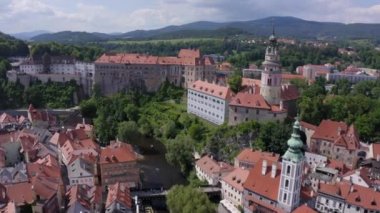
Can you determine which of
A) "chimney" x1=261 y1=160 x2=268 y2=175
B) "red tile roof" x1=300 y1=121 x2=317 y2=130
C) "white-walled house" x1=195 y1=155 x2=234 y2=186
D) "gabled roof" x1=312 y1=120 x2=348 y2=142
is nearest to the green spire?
"chimney" x1=261 y1=160 x2=268 y2=175

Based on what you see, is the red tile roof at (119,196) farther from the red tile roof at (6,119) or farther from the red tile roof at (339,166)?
the red tile roof at (6,119)

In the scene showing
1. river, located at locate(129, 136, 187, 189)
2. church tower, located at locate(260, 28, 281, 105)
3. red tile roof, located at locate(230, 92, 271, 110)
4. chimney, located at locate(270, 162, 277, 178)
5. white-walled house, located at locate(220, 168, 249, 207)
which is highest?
church tower, located at locate(260, 28, 281, 105)

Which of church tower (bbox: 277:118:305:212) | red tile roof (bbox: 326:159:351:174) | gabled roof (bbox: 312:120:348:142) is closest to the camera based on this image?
church tower (bbox: 277:118:305:212)

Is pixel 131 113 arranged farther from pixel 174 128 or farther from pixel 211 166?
pixel 211 166

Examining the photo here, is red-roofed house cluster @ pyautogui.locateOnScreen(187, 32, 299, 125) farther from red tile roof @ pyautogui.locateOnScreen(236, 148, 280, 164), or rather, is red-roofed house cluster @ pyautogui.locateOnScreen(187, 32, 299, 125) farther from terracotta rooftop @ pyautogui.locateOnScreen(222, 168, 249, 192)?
terracotta rooftop @ pyautogui.locateOnScreen(222, 168, 249, 192)

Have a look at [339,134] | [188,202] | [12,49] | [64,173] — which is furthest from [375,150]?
[12,49]
